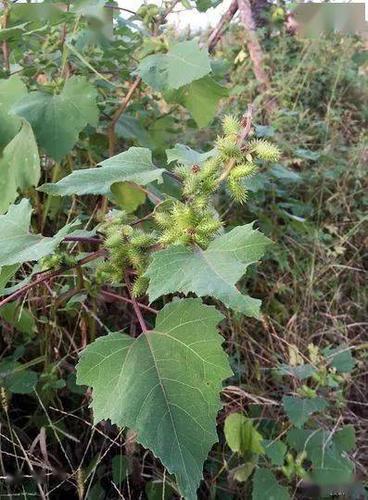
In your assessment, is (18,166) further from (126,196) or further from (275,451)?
(275,451)

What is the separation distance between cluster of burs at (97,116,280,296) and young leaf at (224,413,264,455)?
0.56m

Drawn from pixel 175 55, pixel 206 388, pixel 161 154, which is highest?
pixel 175 55

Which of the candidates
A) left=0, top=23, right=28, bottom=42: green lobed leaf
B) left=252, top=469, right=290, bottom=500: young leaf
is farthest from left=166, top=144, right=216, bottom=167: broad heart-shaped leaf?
left=252, top=469, right=290, bottom=500: young leaf

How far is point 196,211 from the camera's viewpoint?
2.65ft

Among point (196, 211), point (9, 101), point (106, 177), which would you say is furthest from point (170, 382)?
point (9, 101)

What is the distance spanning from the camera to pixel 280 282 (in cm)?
188

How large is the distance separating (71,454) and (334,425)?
0.72 m

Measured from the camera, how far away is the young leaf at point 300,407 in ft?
4.28

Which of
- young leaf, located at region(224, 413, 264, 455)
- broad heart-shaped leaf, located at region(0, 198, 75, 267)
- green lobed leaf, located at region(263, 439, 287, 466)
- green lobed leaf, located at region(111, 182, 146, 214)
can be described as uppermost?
broad heart-shaped leaf, located at region(0, 198, 75, 267)

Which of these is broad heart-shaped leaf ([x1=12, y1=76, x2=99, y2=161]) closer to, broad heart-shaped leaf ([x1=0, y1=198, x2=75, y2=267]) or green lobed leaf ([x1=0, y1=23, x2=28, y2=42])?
green lobed leaf ([x1=0, y1=23, x2=28, y2=42])

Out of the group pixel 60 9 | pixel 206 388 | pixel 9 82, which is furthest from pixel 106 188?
pixel 60 9

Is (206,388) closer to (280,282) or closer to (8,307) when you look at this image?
(8,307)

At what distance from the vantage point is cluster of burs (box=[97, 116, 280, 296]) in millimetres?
801

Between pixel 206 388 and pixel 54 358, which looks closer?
pixel 206 388
